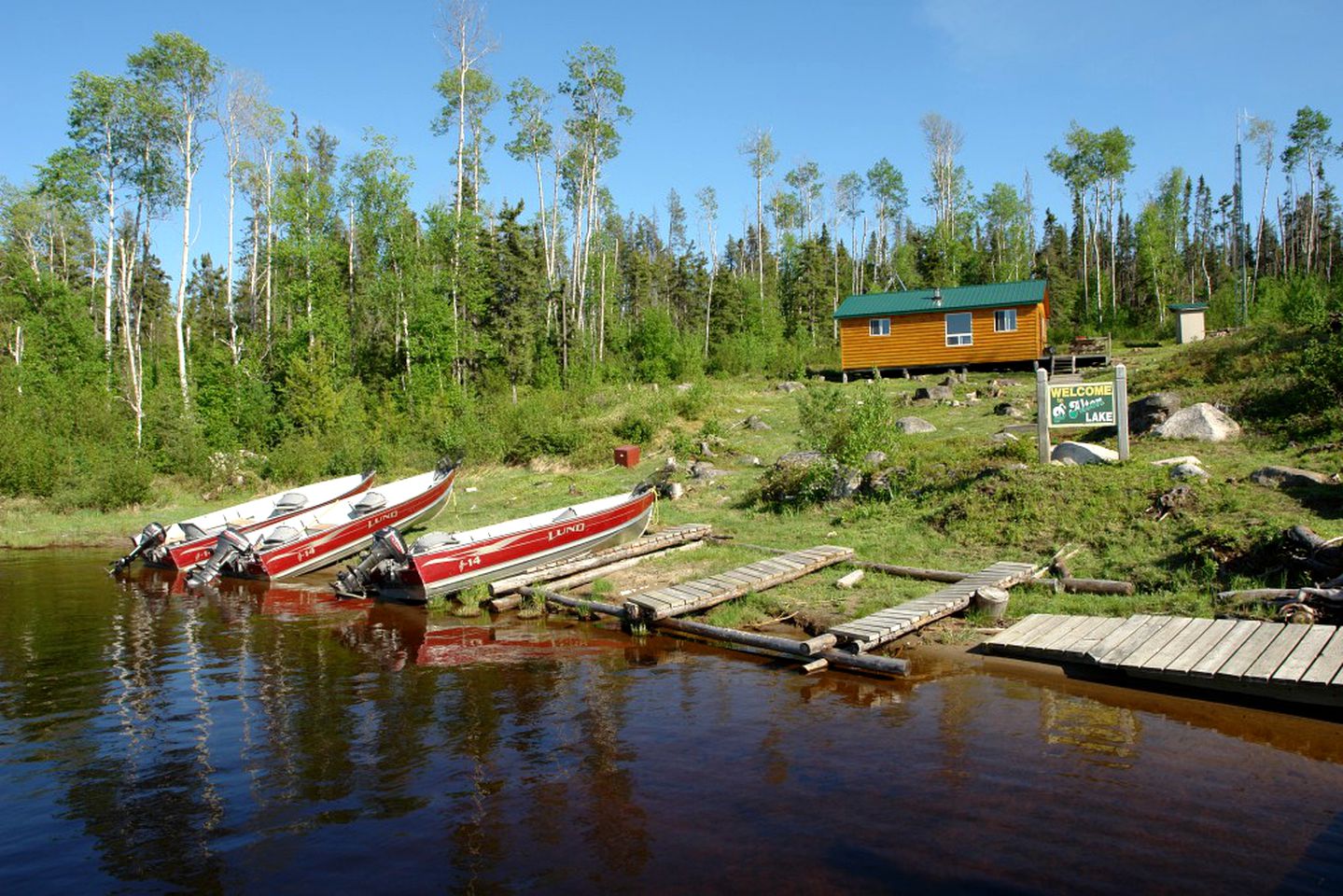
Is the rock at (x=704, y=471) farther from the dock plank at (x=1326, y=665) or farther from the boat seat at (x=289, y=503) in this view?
the dock plank at (x=1326, y=665)

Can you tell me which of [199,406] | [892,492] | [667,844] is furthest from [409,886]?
[199,406]

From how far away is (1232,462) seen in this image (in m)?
13.2

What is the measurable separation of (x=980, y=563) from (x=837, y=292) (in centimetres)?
4939

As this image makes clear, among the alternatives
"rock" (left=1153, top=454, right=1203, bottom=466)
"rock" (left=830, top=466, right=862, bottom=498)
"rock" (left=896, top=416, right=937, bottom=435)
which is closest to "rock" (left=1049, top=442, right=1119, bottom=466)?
"rock" (left=1153, top=454, right=1203, bottom=466)

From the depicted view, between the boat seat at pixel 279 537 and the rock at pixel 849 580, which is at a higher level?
the boat seat at pixel 279 537

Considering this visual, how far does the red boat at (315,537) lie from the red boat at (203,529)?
0.61m

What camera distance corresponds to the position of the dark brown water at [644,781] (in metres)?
5.37

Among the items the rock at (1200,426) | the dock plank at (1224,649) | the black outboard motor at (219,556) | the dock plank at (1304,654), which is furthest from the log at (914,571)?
the black outboard motor at (219,556)

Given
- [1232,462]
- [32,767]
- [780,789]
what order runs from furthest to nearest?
[1232,462], [32,767], [780,789]

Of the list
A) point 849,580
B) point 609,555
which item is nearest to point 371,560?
point 609,555

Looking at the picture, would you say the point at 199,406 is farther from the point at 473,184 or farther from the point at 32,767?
the point at 32,767

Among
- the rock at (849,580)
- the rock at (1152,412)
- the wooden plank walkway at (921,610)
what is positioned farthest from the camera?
the rock at (1152,412)

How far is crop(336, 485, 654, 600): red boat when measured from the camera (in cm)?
1347

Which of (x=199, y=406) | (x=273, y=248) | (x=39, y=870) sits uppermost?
(x=273, y=248)
